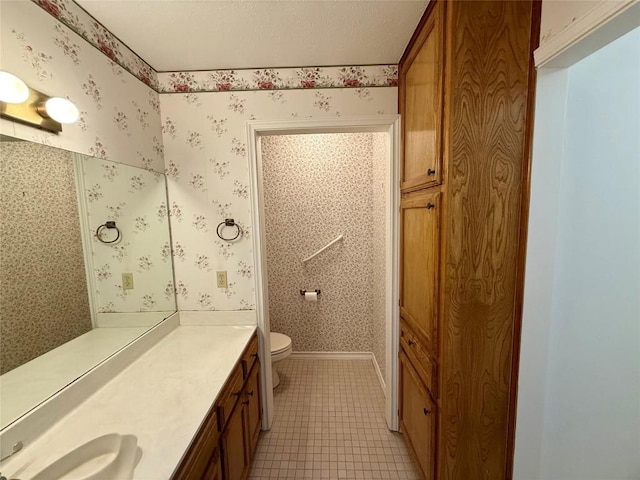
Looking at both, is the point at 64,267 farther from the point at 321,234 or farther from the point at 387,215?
the point at 321,234

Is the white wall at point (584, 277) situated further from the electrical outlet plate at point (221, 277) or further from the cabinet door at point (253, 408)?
the electrical outlet plate at point (221, 277)

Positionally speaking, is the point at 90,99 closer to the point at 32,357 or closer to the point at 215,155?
the point at 215,155

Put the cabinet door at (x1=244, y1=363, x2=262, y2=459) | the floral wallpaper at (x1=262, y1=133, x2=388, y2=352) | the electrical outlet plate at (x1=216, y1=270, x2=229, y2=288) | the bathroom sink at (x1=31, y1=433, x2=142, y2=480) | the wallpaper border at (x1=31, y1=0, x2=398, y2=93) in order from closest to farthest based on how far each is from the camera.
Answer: the bathroom sink at (x1=31, y1=433, x2=142, y2=480) → the cabinet door at (x1=244, y1=363, x2=262, y2=459) → the wallpaper border at (x1=31, y1=0, x2=398, y2=93) → the electrical outlet plate at (x1=216, y1=270, x2=229, y2=288) → the floral wallpaper at (x1=262, y1=133, x2=388, y2=352)

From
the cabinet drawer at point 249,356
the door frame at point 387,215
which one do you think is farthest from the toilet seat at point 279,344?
the cabinet drawer at point 249,356

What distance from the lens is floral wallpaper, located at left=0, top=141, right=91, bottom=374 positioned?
3.07 ft

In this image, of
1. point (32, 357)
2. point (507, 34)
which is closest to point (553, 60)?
point (507, 34)

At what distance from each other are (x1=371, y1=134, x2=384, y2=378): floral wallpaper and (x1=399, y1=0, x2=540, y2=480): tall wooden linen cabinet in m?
0.96

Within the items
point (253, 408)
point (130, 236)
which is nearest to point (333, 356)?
point (253, 408)

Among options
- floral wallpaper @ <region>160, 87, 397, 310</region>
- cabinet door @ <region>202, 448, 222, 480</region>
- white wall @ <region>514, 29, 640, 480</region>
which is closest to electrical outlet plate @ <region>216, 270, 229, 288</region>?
→ floral wallpaper @ <region>160, 87, 397, 310</region>

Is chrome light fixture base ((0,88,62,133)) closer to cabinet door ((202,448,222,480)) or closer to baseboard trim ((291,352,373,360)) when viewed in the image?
cabinet door ((202,448,222,480))

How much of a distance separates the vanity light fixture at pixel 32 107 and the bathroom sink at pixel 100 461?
1089 mm

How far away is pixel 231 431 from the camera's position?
1270 millimetres

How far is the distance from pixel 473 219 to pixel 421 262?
34 centimetres

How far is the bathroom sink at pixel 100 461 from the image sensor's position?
0.81 m
